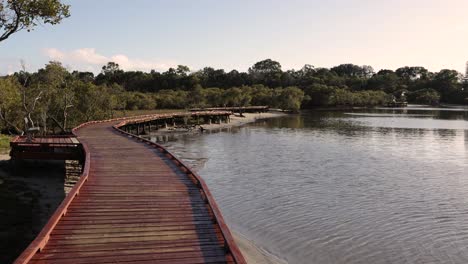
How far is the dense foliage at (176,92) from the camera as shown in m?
37.2

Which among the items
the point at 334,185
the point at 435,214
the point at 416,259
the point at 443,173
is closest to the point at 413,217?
the point at 435,214

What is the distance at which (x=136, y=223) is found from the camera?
31.0ft

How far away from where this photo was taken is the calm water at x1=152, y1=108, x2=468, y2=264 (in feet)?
43.9

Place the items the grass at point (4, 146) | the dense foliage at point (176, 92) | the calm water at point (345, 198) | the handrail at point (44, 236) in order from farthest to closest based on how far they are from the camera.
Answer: the dense foliage at point (176, 92)
the grass at point (4, 146)
the calm water at point (345, 198)
the handrail at point (44, 236)

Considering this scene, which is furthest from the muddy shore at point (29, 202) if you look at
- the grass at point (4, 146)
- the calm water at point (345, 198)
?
the grass at point (4, 146)

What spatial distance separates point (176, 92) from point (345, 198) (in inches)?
3189

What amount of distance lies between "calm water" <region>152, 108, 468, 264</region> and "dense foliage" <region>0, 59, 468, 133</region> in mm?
12584

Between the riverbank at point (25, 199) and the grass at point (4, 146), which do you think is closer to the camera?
the riverbank at point (25, 199)

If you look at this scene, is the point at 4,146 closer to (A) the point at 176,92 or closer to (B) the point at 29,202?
(B) the point at 29,202

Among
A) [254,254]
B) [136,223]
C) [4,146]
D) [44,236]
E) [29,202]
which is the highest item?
[4,146]

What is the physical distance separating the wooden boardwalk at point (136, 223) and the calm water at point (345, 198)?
12.0 feet

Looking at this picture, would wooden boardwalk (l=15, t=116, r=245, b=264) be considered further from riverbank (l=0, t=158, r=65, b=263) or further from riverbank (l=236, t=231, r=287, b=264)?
riverbank (l=0, t=158, r=65, b=263)

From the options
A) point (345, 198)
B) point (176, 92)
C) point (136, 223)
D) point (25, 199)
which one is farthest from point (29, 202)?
point (176, 92)

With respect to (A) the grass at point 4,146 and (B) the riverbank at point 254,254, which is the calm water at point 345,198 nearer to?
(B) the riverbank at point 254,254
